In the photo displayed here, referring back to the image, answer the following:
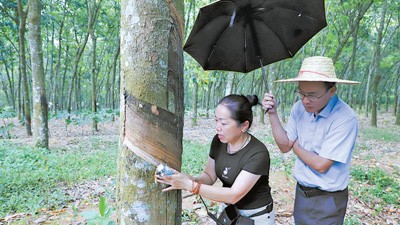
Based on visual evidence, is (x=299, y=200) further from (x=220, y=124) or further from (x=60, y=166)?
(x=60, y=166)

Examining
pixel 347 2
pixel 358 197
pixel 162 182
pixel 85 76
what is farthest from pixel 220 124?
pixel 85 76

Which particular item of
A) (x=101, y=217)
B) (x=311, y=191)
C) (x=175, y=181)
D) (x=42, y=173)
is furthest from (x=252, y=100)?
(x=42, y=173)

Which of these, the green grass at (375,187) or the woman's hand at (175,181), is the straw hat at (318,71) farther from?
the green grass at (375,187)

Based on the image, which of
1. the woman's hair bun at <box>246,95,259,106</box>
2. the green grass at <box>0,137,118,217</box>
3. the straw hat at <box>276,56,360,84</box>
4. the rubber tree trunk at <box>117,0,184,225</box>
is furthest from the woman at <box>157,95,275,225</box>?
the green grass at <box>0,137,118,217</box>

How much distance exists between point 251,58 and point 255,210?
1.34 metres

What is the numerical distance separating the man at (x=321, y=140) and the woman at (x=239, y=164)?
324 millimetres

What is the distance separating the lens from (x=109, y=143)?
9.55 meters

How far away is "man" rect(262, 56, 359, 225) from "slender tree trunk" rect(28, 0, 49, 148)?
23.7ft

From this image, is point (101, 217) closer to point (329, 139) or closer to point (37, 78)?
point (329, 139)

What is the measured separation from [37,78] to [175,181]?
7.49m

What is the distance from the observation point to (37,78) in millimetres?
7559

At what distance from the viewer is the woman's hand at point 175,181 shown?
1502mm

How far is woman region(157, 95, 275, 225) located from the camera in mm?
1791

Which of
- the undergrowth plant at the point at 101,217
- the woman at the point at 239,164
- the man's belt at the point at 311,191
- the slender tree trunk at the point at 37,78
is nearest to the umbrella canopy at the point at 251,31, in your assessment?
the woman at the point at 239,164
